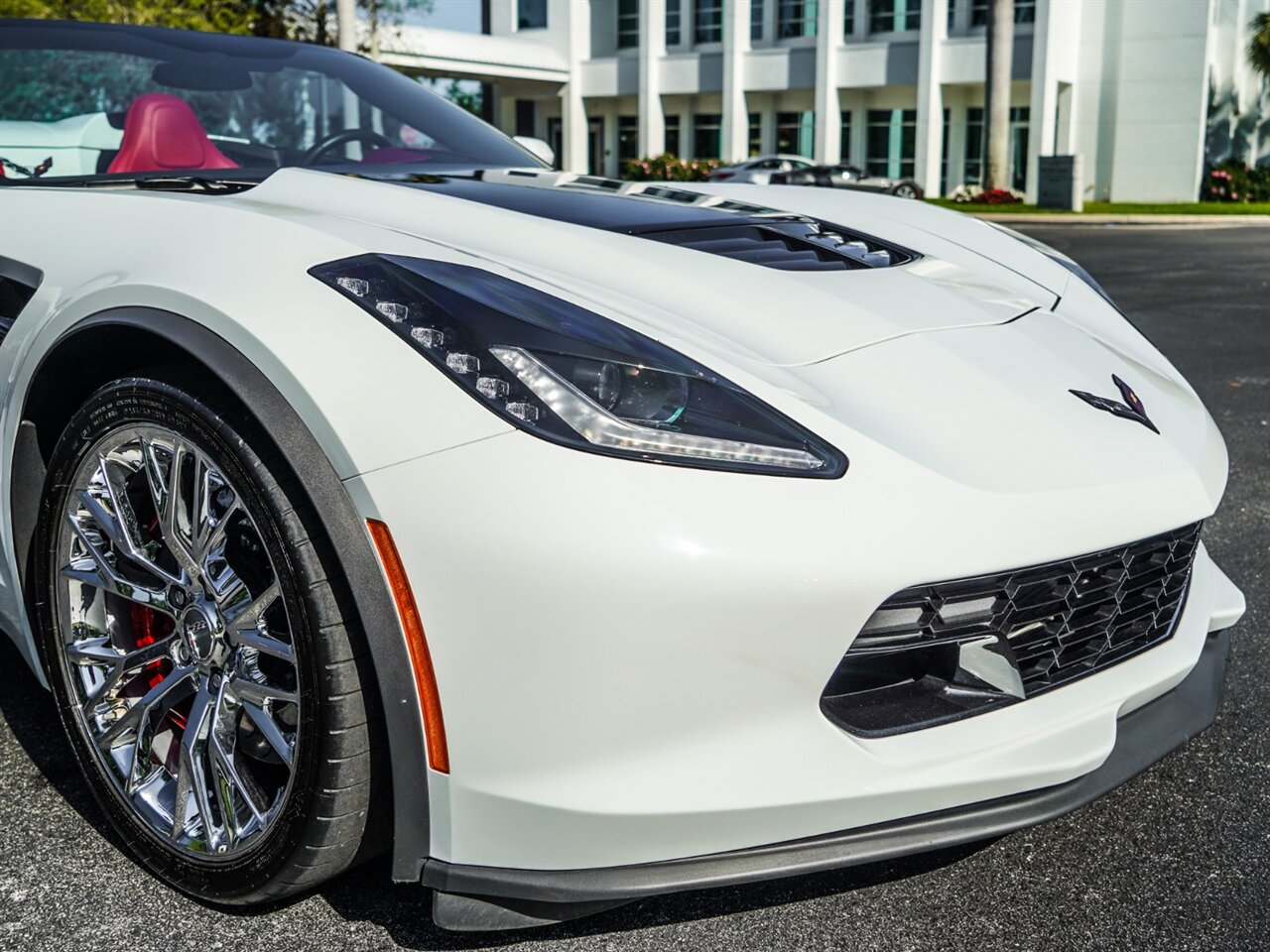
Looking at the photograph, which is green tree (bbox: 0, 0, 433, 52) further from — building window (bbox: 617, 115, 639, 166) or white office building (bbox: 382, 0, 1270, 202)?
building window (bbox: 617, 115, 639, 166)

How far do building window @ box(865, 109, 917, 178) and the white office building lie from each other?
0.05 m

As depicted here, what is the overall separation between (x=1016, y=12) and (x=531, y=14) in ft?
53.6

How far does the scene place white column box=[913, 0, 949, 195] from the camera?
3453cm

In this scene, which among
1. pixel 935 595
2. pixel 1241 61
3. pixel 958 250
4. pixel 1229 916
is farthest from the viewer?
pixel 1241 61

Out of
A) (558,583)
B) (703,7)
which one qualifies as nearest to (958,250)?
(558,583)

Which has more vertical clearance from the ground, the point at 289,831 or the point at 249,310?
the point at 249,310

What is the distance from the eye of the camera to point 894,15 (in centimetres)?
3616

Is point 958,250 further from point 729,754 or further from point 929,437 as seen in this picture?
point 729,754

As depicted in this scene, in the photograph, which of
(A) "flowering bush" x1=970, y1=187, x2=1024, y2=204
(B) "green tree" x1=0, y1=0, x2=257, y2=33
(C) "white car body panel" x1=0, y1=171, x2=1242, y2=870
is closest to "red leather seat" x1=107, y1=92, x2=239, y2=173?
(C) "white car body panel" x1=0, y1=171, x2=1242, y2=870

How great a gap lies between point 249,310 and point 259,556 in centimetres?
37

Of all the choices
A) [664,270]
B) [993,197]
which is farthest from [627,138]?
[664,270]

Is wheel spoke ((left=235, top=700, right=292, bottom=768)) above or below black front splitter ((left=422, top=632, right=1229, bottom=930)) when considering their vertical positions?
above

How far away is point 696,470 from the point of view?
5.19ft

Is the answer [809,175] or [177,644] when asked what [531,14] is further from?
[177,644]
